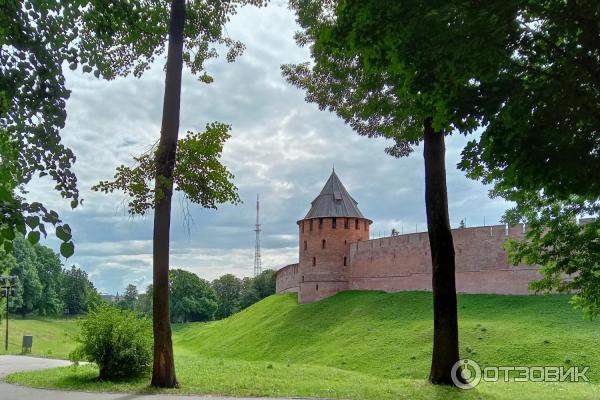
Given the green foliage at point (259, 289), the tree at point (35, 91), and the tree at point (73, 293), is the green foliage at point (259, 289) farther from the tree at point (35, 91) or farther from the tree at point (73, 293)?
the tree at point (35, 91)

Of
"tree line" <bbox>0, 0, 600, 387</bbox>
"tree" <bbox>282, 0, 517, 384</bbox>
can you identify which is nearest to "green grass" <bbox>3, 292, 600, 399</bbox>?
"tree line" <bbox>0, 0, 600, 387</bbox>

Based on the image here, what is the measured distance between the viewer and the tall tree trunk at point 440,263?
940 cm

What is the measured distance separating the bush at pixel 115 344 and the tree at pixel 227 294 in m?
64.7

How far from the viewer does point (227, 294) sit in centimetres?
7931

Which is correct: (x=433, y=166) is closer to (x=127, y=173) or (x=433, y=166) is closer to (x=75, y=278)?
(x=127, y=173)

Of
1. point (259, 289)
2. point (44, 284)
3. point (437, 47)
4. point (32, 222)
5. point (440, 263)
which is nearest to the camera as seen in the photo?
point (32, 222)

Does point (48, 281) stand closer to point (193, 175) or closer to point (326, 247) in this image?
point (326, 247)

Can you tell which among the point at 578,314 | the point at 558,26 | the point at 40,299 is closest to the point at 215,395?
the point at 558,26

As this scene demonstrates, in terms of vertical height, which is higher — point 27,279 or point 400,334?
point 27,279

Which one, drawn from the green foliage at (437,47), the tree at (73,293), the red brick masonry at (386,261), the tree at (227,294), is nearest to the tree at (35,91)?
the green foliage at (437,47)

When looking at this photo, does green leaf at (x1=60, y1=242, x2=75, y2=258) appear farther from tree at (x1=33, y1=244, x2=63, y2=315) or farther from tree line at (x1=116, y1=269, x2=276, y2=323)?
tree at (x1=33, y1=244, x2=63, y2=315)

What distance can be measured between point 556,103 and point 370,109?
2863 millimetres

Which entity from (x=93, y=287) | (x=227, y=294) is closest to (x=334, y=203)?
(x=93, y=287)

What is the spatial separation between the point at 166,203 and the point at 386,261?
2694cm
